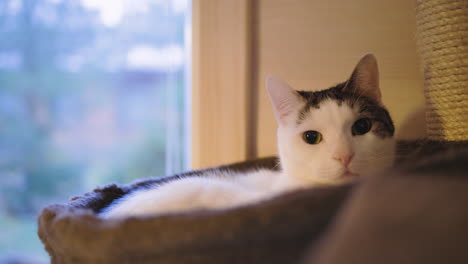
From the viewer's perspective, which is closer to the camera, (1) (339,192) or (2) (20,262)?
(1) (339,192)

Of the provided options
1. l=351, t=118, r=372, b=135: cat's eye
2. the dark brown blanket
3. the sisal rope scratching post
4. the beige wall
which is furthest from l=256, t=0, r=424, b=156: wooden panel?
the dark brown blanket

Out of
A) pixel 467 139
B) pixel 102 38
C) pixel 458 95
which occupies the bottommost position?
pixel 467 139

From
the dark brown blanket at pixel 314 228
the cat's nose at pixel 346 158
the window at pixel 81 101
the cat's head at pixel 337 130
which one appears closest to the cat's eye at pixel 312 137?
the cat's head at pixel 337 130

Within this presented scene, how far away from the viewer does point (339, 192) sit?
17.8 inches

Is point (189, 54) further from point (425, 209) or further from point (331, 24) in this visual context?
point (425, 209)

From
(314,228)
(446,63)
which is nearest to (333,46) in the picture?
(446,63)

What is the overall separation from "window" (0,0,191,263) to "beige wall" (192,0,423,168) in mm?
210

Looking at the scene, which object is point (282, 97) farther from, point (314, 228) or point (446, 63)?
point (314, 228)

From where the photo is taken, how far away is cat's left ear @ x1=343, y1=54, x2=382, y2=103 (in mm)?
898

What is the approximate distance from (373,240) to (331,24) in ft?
3.84

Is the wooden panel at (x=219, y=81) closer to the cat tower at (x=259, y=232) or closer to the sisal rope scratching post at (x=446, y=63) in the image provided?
the sisal rope scratching post at (x=446, y=63)

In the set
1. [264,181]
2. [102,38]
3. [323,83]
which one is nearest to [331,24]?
[323,83]

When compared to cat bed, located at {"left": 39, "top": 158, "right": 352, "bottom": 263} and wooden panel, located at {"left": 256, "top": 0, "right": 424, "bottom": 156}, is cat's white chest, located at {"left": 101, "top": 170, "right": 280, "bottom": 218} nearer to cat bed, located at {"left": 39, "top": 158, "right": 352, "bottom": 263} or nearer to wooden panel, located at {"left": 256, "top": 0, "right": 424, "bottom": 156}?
cat bed, located at {"left": 39, "top": 158, "right": 352, "bottom": 263}

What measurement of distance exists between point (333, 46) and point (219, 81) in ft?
1.71
